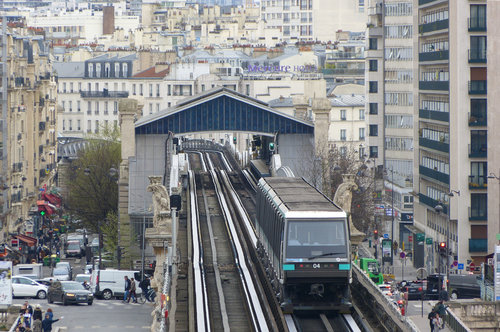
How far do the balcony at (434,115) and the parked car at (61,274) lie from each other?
23.3m

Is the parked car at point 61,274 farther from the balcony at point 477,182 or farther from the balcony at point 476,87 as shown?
the balcony at point 476,87

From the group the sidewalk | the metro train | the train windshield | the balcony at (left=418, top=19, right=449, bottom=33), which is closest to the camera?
the metro train

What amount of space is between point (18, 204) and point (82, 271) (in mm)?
16708

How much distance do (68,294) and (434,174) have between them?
82.3ft

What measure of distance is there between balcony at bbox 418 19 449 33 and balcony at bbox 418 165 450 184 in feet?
27.2

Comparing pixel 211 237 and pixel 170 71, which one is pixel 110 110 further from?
pixel 211 237

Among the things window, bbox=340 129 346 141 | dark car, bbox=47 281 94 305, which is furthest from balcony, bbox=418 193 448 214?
window, bbox=340 129 346 141

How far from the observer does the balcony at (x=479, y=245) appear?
74.2 m

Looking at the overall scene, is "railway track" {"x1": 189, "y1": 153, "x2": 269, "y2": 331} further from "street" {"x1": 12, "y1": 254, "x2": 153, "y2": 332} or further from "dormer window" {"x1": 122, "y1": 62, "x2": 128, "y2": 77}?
"dormer window" {"x1": 122, "y1": 62, "x2": 128, "y2": 77}

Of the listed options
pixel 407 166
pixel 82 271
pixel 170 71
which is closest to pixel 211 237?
pixel 82 271

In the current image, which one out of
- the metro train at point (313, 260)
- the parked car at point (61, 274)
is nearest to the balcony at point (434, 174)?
the parked car at point (61, 274)

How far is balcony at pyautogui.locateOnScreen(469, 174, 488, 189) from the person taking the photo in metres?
74.4

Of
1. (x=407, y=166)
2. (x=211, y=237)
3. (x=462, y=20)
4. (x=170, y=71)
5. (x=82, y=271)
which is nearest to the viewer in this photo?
(x=211, y=237)

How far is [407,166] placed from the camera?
100 metres
